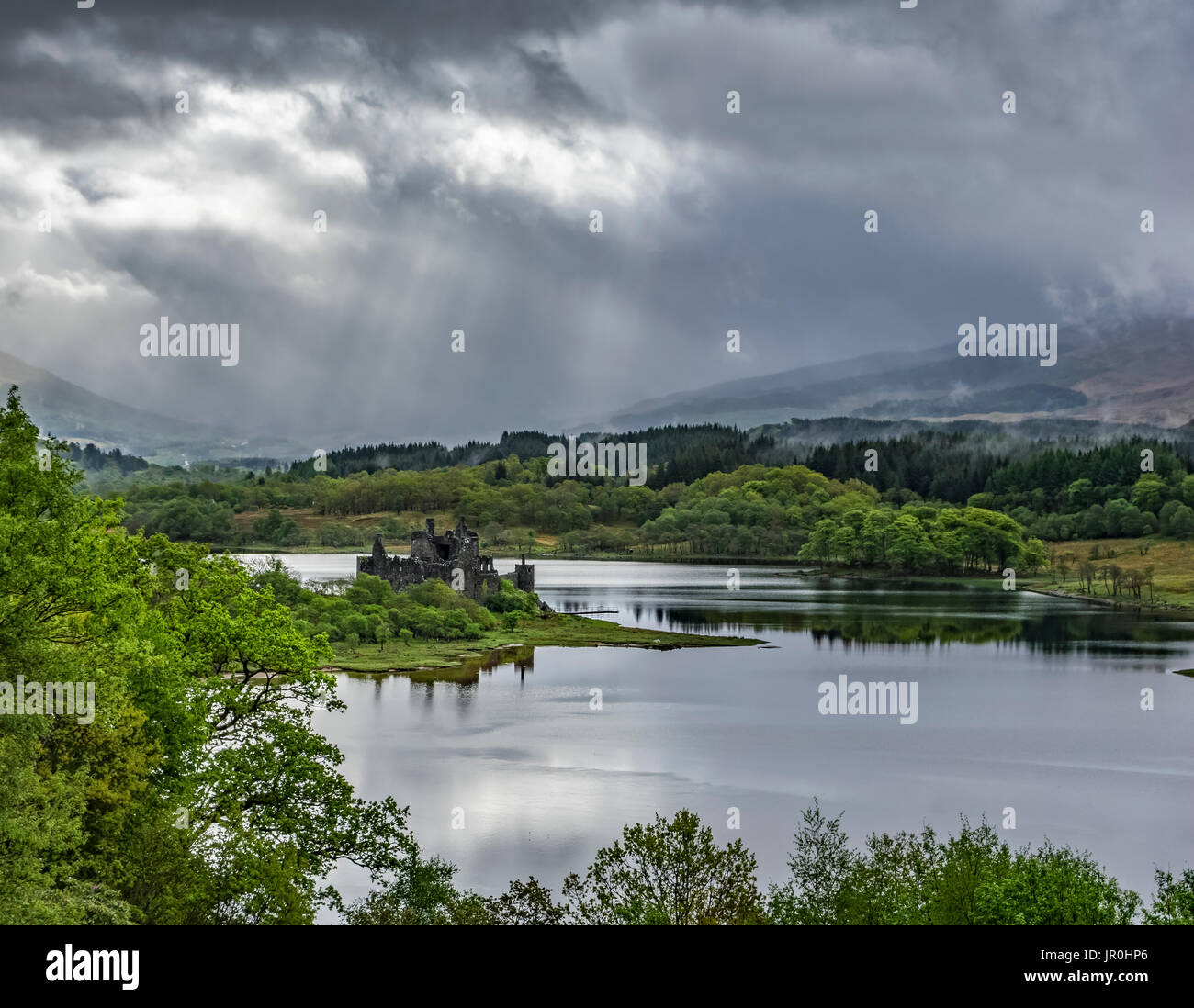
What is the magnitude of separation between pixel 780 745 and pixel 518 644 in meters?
28.5

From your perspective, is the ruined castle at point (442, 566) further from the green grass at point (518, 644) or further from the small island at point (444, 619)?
the green grass at point (518, 644)

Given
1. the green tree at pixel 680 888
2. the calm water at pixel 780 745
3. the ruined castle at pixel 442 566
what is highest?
the ruined castle at pixel 442 566

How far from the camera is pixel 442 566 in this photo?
80000 millimetres

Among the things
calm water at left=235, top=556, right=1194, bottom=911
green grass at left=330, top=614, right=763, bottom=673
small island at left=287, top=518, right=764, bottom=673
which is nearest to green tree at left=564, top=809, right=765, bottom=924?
calm water at left=235, top=556, right=1194, bottom=911

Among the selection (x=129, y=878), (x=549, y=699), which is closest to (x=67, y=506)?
(x=129, y=878)

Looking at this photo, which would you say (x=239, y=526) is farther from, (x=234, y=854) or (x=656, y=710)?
(x=234, y=854)

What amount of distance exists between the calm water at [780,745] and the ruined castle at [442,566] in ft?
35.8

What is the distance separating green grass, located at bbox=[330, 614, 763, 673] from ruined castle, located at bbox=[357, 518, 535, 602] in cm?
405

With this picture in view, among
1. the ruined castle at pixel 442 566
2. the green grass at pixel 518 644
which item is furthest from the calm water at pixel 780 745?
the ruined castle at pixel 442 566

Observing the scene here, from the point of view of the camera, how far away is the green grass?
63.7 metres

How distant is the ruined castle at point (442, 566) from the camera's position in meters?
80.3

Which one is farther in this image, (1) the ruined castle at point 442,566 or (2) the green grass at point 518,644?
(1) the ruined castle at point 442,566


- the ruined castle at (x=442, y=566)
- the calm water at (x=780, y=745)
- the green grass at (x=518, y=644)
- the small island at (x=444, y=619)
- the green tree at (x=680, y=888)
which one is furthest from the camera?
the ruined castle at (x=442, y=566)
